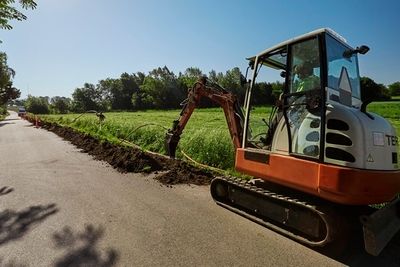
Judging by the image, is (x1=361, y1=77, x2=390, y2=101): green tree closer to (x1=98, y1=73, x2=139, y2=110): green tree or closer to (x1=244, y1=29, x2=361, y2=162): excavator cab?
(x1=244, y1=29, x2=361, y2=162): excavator cab

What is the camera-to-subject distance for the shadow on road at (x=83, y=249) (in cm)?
360

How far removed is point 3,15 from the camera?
24.7 feet

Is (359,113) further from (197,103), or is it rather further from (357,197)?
(197,103)

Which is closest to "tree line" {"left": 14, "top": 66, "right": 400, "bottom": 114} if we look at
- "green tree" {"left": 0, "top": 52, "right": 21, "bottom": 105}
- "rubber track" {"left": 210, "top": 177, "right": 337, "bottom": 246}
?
"green tree" {"left": 0, "top": 52, "right": 21, "bottom": 105}

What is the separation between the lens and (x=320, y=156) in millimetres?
3869

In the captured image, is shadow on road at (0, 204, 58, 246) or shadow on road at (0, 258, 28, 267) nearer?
shadow on road at (0, 258, 28, 267)

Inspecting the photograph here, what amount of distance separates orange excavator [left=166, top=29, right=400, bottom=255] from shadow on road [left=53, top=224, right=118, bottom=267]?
2.10m

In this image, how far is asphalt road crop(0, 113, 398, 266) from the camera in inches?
146

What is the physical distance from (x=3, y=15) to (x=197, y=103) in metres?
5.01

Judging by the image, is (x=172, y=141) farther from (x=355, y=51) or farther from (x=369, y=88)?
(x=355, y=51)

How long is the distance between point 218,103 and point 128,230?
3305 millimetres

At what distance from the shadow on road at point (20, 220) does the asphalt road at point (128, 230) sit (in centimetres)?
1

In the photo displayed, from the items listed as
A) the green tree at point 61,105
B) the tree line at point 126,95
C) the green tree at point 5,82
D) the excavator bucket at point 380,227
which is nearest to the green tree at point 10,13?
the excavator bucket at point 380,227

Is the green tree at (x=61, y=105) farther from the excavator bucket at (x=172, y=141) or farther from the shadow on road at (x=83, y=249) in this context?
the shadow on road at (x=83, y=249)
